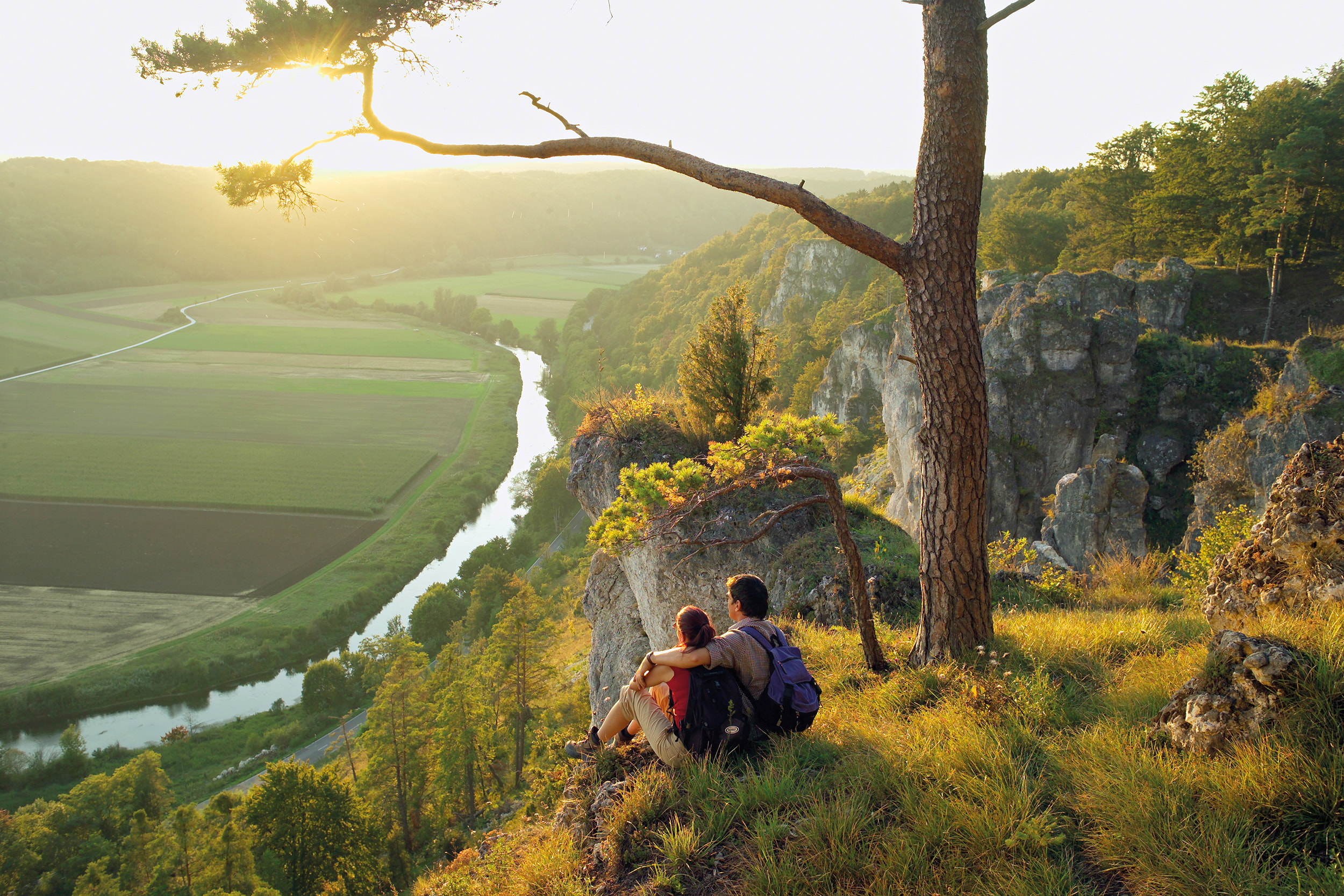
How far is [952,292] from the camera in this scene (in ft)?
14.2

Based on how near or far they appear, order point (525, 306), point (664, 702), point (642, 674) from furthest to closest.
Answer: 1. point (525, 306)
2. point (664, 702)
3. point (642, 674)

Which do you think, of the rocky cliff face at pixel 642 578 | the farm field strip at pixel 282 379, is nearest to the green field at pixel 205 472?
the farm field strip at pixel 282 379

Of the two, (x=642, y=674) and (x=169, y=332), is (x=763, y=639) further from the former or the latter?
(x=169, y=332)

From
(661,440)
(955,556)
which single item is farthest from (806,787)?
(661,440)

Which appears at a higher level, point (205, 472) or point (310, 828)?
point (205, 472)

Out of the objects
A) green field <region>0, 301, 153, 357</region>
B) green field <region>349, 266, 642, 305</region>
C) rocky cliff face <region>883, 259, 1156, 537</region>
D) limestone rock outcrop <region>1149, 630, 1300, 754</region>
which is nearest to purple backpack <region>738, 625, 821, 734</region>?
limestone rock outcrop <region>1149, 630, 1300, 754</region>

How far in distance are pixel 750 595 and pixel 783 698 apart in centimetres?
64

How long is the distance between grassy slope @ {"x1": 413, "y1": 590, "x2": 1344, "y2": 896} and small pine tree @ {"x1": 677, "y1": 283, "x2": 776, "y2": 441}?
686cm

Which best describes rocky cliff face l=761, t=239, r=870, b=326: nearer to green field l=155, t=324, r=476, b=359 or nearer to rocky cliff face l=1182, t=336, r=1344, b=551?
green field l=155, t=324, r=476, b=359

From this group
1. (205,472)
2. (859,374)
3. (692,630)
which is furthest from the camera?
(205,472)

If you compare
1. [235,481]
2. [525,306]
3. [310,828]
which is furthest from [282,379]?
[310,828]

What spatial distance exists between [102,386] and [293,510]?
39.2 m

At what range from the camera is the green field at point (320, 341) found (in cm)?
8319

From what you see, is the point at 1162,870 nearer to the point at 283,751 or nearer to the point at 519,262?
the point at 283,751
